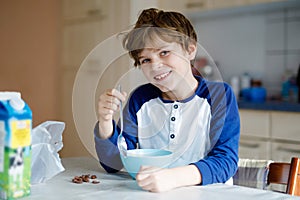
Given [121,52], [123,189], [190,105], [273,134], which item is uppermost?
[121,52]

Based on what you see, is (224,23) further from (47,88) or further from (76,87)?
(76,87)

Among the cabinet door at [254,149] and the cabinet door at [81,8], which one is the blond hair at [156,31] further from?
the cabinet door at [81,8]

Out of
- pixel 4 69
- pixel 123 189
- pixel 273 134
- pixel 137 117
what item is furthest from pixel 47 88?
pixel 123 189

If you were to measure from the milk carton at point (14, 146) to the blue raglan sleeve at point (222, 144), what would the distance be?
1.22 ft

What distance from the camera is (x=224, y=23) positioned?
3.02 m

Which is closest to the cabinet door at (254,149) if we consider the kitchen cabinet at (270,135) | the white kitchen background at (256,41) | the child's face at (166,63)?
the kitchen cabinet at (270,135)

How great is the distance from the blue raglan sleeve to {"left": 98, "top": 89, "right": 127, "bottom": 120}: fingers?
232mm

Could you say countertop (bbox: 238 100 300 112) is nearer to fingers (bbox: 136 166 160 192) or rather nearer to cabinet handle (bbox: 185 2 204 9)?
cabinet handle (bbox: 185 2 204 9)

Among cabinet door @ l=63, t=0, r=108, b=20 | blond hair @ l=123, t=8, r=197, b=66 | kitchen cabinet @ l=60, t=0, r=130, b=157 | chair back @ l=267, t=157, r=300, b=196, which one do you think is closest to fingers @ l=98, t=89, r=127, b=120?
blond hair @ l=123, t=8, r=197, b=66

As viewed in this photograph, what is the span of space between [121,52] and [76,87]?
0.16 m

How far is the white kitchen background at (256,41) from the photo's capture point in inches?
107

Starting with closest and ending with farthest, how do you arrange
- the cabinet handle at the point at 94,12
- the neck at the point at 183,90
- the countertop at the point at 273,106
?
the neck at the point at 183,90
the countertop at the point at 273,106
the cabinet handle at the point at 94,12

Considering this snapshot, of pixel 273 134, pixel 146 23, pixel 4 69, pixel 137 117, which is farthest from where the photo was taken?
pixel 4 69

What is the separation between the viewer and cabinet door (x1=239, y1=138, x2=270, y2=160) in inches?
95.6
